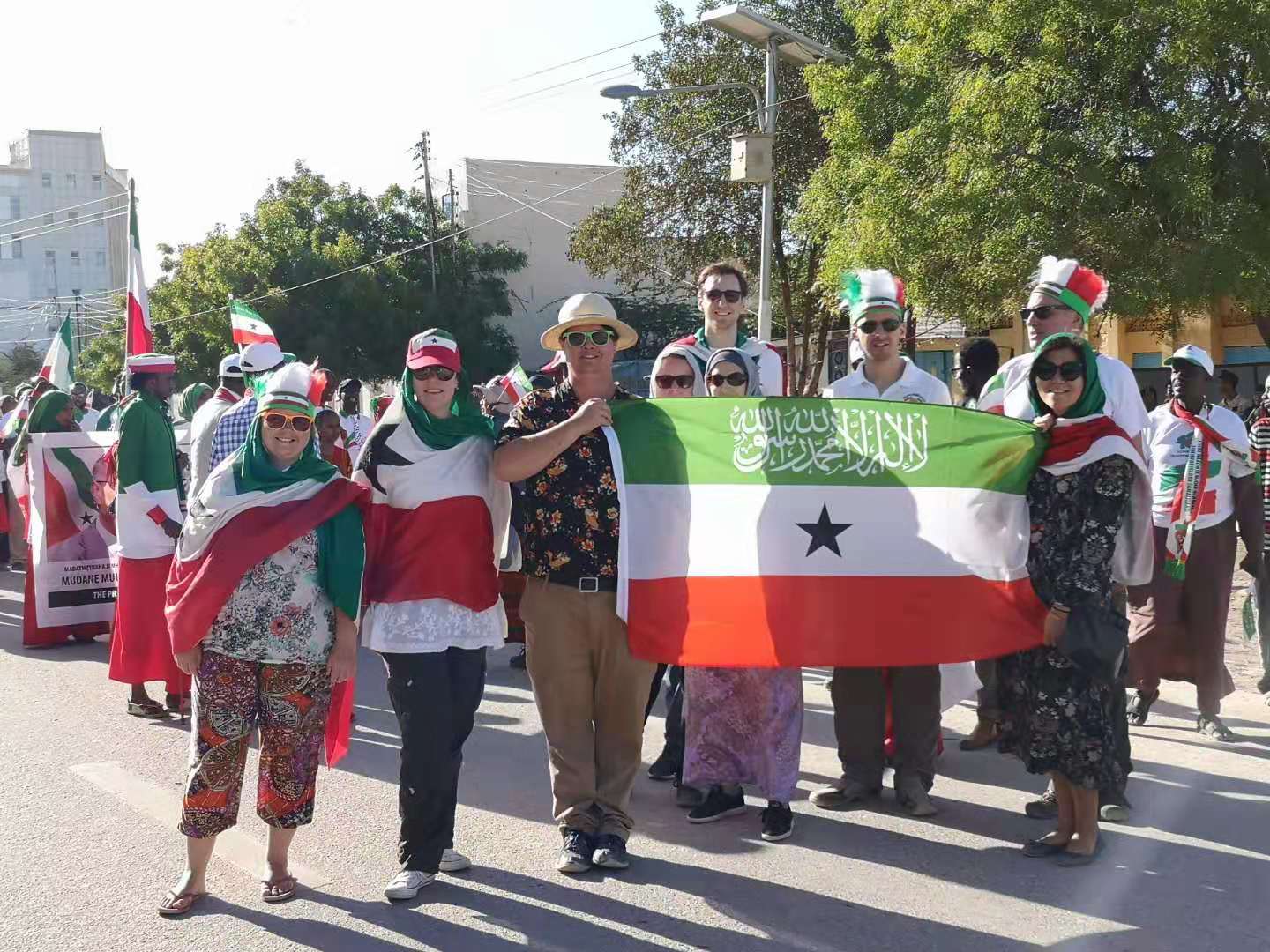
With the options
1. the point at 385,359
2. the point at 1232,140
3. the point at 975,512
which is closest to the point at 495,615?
the point at 975,512

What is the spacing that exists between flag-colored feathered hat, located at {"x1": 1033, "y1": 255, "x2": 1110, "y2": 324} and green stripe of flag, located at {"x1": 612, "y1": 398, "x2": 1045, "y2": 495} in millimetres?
767

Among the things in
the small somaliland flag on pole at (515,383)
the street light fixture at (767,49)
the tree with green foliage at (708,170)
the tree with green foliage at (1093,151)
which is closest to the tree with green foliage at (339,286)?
the tree with green foliage at (708,170)

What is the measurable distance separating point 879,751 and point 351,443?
686 centimetres

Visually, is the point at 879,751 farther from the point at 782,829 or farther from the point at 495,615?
the point at 495,615

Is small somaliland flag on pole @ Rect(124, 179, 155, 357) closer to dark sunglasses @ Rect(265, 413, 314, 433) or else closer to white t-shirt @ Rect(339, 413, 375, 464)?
white t-shirt @ Rect(339, 413, 375, 464)

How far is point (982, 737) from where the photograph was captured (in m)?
6.67

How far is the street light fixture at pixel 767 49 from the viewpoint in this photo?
54.6 feet

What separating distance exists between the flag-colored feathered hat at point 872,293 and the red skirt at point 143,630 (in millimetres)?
4307

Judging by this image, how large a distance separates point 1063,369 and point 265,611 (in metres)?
3.07

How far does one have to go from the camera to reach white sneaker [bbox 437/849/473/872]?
16.4 ft

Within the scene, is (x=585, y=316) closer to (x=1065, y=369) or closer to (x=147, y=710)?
(x=1065, y=369)

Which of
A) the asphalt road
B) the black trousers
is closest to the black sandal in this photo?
the asphalt road

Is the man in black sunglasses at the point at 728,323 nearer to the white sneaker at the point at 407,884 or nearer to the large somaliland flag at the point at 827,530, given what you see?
the large somaliland flag at the point at 827,530

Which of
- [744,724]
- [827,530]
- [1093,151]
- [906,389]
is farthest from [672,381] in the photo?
[1093,151]
